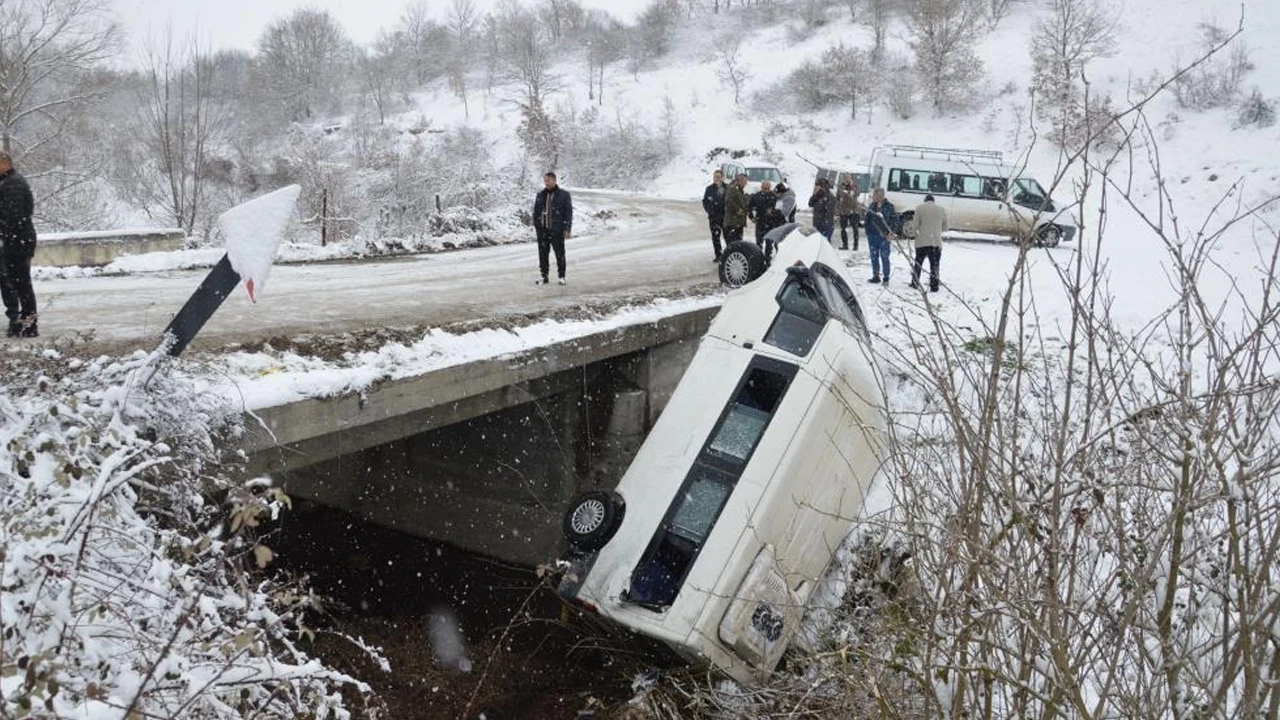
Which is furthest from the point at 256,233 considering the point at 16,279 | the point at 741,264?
the point at 741,264

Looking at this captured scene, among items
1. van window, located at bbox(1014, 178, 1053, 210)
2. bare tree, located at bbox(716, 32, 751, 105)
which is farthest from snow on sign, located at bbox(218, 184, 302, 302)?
bare tree, located at bbox(716, 32, 751, 105)

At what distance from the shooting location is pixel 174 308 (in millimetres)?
8312

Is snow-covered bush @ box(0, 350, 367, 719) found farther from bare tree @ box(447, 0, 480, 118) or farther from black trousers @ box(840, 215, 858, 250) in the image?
bare tree @ box(447, 0, 480, 118)

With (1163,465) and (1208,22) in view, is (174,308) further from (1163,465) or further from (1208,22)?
(1208,22)

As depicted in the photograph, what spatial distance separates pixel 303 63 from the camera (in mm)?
60312

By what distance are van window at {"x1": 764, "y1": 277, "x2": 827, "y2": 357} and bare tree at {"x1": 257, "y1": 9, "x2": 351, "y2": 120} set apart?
5875cm

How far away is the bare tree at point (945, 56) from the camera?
38.6 metres

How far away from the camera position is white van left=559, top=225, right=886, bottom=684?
6.59m

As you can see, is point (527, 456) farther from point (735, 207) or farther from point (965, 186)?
point (965, 186)

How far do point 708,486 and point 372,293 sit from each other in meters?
4.98

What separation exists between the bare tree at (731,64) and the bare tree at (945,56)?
10892mm

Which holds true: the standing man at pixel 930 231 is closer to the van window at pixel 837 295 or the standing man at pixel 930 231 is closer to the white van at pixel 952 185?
the van window at pixel 837 295

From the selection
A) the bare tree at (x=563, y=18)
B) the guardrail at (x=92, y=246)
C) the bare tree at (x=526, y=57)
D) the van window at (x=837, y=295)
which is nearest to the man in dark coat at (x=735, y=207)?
the van window at (x=837, y=295)

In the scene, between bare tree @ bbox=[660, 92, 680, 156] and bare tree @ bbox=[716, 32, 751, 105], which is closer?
bare tree @ bbox=[660, 92, 680, 156]
